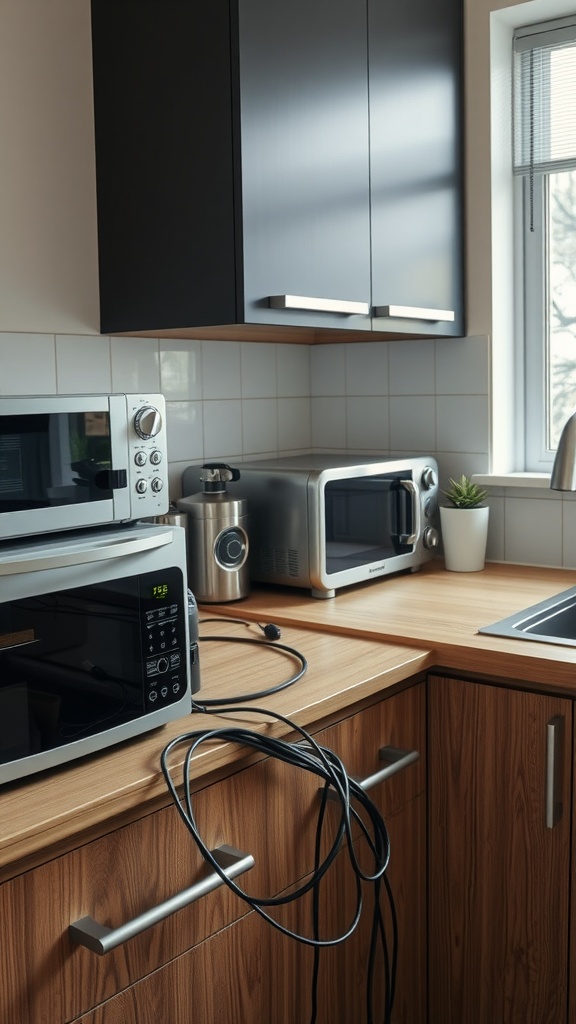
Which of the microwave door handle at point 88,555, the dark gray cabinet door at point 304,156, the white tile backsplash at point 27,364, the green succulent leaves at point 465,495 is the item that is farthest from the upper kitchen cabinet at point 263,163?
the microwave door handle at point 88,555

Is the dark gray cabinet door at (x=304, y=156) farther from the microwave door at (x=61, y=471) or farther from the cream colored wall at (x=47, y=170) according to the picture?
the microwave door at (x=61, y=471)

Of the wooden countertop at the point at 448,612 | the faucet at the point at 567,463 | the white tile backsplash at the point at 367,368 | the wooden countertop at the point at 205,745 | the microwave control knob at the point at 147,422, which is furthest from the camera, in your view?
the white tile backsplash at the point at 367,368

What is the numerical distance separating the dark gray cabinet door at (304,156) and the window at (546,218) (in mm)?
501

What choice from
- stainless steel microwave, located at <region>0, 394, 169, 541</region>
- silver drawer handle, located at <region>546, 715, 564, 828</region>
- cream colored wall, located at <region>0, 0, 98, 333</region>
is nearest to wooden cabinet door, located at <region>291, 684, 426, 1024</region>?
silver drawer handle, located at <region>546, 715, 564, 828</region>

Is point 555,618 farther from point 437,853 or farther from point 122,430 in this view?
point 122,430

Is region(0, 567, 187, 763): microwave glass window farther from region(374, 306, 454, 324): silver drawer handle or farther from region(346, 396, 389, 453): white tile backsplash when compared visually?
region(346, 396, 389, 453): white tile backsplash

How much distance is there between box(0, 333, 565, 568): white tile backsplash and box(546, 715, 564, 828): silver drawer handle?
2.43 feet

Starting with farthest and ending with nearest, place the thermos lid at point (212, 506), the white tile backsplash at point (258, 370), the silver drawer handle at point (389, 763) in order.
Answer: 1. the white tile backsplash at point (258, 370)
2. the thermos lid at point (212, 506)
3. the silver drawer handle at point (389, 763)

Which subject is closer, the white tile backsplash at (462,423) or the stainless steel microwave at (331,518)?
the stainless steel microwave at (331,518)

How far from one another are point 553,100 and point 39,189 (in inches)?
45.7

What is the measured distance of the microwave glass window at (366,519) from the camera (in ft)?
6.17

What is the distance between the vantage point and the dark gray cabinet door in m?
1.61

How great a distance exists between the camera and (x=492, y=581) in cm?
203

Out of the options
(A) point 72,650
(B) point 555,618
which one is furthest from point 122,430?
(B) point 555,618
